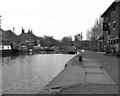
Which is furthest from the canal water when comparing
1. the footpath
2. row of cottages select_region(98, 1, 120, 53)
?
row of cottages select_region(98, 1, 120, 53)

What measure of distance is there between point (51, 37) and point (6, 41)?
7883cm

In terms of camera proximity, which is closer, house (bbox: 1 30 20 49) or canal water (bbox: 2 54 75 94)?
canal water (bbox: 2 54 75 94)

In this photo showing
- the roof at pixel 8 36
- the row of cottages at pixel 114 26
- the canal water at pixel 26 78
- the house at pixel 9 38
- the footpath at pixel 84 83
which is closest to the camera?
the footpath at pixel 84 83

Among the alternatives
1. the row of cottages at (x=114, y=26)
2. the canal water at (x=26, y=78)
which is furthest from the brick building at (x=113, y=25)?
the canal water at (x=26, y=78)

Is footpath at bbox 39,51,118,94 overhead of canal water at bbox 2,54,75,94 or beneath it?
overhead

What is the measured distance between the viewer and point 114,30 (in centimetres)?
3928

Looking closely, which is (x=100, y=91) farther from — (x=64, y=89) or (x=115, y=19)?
(x=115, y=19)

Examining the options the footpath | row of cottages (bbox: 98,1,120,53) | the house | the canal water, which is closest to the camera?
the footpath

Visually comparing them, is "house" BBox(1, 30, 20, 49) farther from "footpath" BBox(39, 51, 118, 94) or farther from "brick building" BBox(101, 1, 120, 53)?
"footpath" BBox(39, 51, 118, 94)

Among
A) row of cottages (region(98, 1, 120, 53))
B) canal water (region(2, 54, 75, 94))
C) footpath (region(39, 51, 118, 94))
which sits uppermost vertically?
row of cottages (region(98, 1, 120, 53))

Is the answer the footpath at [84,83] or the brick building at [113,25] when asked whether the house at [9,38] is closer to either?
the brick building at [113,25]

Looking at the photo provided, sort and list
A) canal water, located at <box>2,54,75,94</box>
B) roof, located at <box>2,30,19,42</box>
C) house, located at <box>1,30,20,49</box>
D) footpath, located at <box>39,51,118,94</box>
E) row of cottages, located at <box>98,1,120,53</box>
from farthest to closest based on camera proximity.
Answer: roof, located at <box>2,30,19,42</box>, house, located at <box>1,30,20,49</box>, row of cottages, located at <box>98,1,120,53</box>, canal water, located at <box>2,54,75,94</box>, footpath, located at <box>39,51,118,94</box>

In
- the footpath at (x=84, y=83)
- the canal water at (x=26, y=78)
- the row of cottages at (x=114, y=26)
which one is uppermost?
the row of cottages at (x=114, y=26)

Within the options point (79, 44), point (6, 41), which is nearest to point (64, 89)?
point (6, 41)
